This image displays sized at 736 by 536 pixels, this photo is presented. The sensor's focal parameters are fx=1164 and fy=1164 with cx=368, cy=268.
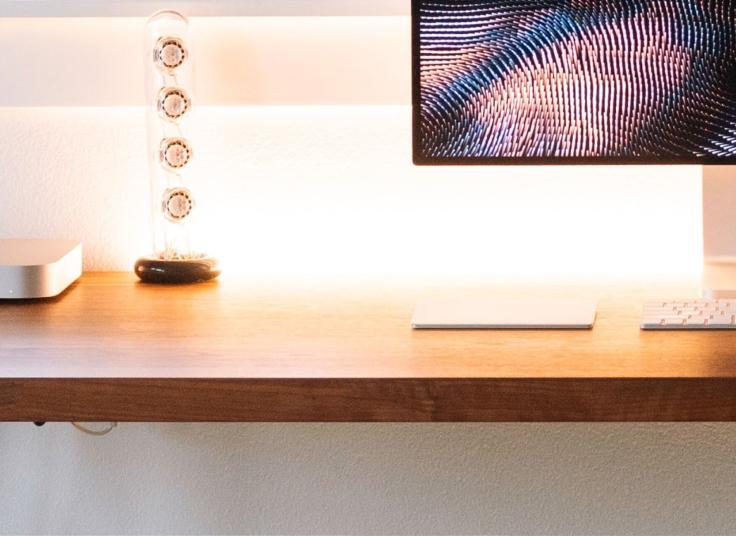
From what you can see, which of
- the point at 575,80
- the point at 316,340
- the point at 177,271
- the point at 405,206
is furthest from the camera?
the point at 405,206

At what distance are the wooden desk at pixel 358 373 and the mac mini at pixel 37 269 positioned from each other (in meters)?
0.14

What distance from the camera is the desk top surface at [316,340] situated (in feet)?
3.07

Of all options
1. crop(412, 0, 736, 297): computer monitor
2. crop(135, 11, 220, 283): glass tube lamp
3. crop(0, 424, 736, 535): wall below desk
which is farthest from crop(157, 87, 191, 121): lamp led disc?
crop(0, 424, 736, 535): wall below desk

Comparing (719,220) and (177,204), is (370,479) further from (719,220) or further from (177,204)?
(719,220)

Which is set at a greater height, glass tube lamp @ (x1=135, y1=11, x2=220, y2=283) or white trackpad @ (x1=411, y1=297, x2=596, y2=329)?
glass tube lamp @ (x1=135, y1=11, x2=220, y2=283)

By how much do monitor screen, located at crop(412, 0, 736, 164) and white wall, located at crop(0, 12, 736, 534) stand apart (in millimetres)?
234

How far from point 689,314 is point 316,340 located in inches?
14.1

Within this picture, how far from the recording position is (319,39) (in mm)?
1445

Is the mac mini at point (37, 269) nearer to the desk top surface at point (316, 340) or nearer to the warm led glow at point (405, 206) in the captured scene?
the desk top surface at point (316, 340)

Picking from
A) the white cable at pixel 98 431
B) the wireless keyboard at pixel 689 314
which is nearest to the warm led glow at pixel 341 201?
the white cable at pixel 98 431

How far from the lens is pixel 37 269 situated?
127 cm

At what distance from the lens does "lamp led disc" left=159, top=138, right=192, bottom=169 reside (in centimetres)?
142

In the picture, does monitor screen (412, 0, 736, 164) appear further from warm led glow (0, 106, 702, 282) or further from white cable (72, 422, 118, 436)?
white cable (72, 422, 118, 436)

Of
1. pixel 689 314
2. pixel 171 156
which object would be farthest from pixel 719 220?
pixel 171 156
